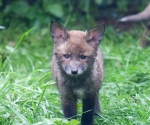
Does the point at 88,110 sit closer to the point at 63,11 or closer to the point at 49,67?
the point at 49,67

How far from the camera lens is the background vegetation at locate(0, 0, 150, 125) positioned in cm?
484

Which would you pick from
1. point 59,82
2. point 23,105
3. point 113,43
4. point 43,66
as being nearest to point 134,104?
point 59,82

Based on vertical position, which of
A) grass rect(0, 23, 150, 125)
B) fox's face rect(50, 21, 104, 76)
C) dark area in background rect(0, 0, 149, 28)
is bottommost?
grass rect(0, 23, 150, 125)

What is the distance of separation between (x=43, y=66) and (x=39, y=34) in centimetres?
198

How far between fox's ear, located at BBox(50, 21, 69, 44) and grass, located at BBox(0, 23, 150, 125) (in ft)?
1.36

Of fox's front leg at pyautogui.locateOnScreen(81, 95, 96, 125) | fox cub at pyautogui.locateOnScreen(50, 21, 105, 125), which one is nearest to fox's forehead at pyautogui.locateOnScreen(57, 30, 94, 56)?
fox cub at pyautogui.locateOnScreen(50, 21, 105, 125)

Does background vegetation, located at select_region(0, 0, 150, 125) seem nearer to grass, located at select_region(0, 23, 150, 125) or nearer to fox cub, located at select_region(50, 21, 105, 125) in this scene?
grass, located at select_region(0, 23, 150, 125)

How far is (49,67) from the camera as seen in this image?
721 cm

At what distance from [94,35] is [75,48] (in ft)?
1.14

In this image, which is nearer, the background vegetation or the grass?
the grass

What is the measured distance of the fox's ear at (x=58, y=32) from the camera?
4.81 meters

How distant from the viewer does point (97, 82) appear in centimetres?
493

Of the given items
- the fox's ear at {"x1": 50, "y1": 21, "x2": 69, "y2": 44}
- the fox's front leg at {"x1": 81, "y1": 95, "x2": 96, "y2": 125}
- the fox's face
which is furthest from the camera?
the fox's front leg at {"x1": 81, "y1": 95, "x2": 96, "y2": 125}

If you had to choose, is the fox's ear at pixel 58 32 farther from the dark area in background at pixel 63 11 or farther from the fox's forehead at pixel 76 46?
the dark area in background at pixel 63 11
